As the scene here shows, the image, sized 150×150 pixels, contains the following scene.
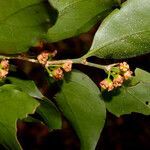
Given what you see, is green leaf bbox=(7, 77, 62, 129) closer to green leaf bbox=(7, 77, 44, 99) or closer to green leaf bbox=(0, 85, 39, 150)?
green leaf bbox=(7, 77, 44, 99)

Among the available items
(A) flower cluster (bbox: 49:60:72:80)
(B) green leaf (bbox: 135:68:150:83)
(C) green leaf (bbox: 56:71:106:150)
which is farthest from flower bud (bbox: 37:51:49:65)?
(B) green leaf (bbox: 135:68:150:83)

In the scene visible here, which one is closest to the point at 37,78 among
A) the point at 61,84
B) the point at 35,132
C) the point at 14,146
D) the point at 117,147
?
the point at 35,132

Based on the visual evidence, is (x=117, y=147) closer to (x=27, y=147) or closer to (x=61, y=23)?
Answer: (x=27, y=147)

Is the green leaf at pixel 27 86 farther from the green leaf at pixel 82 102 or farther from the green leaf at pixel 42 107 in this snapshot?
the green leaf at pixel 82 102

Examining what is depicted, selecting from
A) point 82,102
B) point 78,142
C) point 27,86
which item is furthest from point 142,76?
point 78,142

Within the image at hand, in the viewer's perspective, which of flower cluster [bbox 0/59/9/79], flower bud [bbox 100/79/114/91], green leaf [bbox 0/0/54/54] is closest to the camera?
green leaf [bbox 0/0/54/54]

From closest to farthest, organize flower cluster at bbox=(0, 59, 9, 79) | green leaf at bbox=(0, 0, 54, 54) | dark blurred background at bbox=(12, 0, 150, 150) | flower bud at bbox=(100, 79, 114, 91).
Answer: green leaf at bbox=(0, 0, 54, 54), flower cluster at bbox=(0, 59, 9, 79), flower bud at bbox=(100, 79, 114, 91), dark blurred background at bbox=(12, 0, 150, 150)

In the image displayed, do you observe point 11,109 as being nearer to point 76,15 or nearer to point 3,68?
point 3,68
